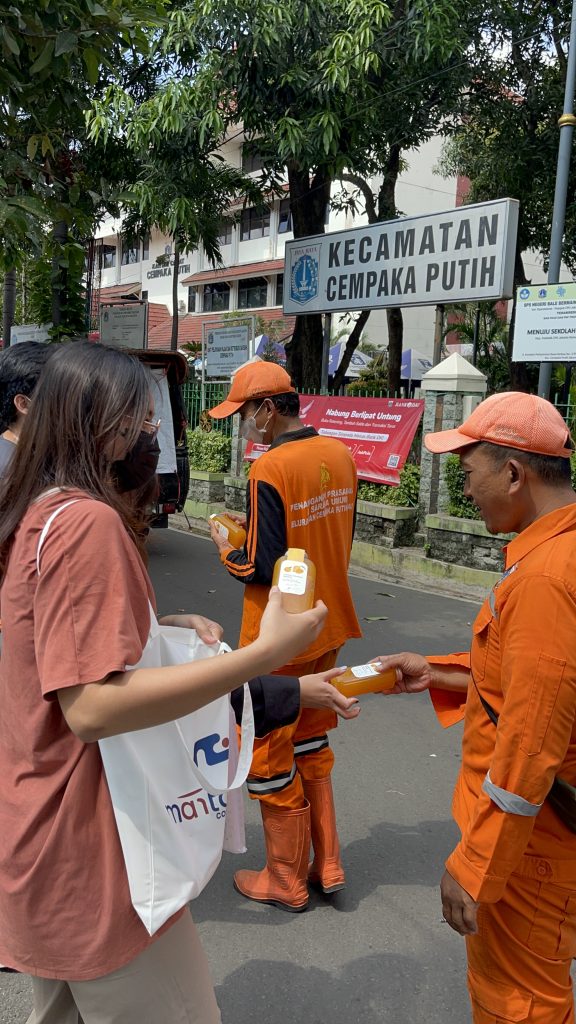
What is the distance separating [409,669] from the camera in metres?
2.32

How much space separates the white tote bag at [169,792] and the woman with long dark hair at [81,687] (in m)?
0.03

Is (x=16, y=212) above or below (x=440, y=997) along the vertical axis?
above

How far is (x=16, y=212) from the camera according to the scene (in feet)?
13.3

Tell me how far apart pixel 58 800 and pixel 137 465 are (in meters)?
0.63

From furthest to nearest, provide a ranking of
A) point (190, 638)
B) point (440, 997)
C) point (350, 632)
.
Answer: point (350, 632), point (440, 997), point (190, 638)

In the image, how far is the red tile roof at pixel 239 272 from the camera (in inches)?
1103

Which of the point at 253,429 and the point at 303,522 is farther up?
the point at 253,429

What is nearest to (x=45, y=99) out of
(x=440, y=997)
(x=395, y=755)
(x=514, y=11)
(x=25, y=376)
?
(x=25, y=376)

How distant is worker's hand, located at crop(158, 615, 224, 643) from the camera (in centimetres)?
168

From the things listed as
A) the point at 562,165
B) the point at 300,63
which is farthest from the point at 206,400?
the point at 562,165

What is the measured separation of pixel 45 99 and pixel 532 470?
15.8 feet

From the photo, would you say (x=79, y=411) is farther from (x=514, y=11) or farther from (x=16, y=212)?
(x=514, y=11)

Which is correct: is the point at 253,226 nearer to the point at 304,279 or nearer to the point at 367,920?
the point at 304,279

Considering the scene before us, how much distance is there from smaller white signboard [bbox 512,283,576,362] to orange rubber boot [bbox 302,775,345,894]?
5.92m
